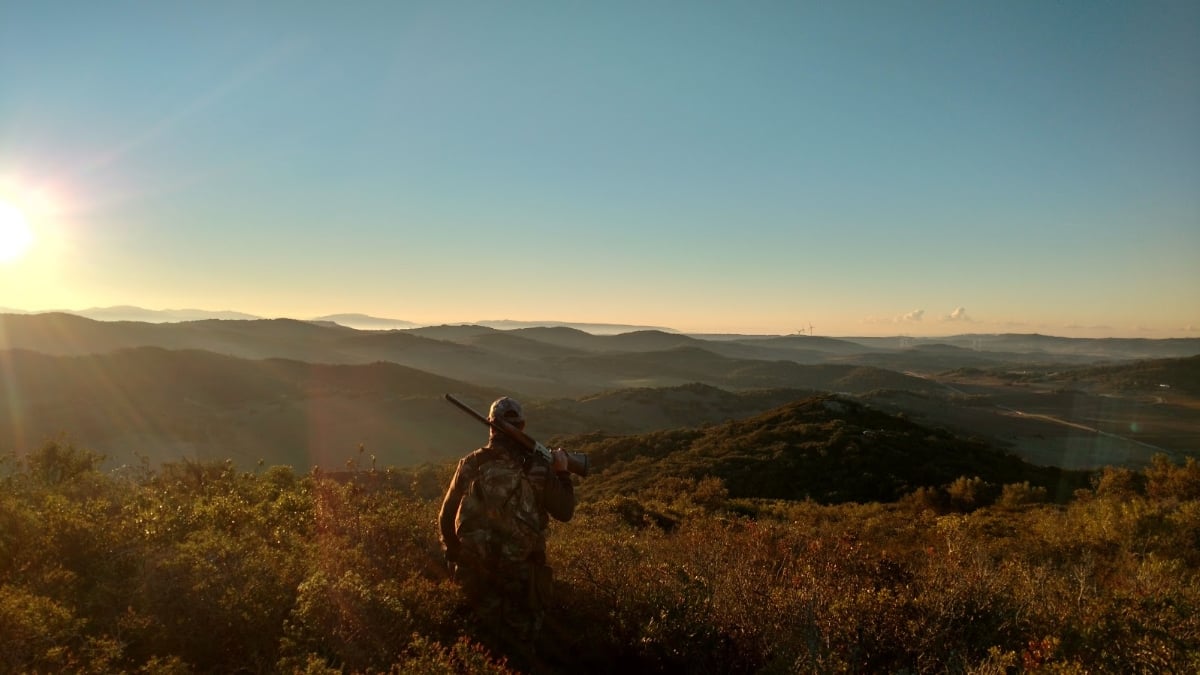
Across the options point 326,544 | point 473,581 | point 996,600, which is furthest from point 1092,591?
point 326,544

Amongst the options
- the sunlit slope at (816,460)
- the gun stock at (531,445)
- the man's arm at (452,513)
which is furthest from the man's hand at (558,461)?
the sunlit slope at (816,460)

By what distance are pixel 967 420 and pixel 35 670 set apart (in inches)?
2225

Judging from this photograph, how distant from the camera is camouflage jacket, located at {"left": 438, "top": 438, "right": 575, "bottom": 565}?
4.12m

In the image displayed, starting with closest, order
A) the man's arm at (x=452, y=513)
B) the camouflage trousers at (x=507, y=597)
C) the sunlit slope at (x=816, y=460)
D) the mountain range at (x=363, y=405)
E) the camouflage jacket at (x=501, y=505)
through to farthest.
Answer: the camouflage trousers at (x=507, y=597) < the camouflage jacket at (x=501, y=505) < the man's arm at (x=452, y=513) < the sunlit slope at (x=816, y=460) < the mountain range at (x=363, y=405)

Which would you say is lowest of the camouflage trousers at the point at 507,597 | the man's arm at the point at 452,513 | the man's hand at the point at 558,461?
the camouflage trousers at the point at 507,597

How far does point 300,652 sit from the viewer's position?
3098mm

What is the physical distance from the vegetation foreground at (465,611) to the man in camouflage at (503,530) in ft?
0.78

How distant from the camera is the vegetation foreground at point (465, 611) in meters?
3.10

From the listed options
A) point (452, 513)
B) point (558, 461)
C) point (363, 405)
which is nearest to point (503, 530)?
point (452, 513)

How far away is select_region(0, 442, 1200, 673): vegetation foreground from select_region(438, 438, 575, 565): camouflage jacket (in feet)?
1.44

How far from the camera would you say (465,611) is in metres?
4.11

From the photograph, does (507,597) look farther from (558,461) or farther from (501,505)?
(558,461)

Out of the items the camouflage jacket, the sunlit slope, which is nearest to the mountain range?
the camouflage jacket

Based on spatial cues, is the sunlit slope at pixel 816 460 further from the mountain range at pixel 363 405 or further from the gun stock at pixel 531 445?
the gun stock at pixel 531 445
